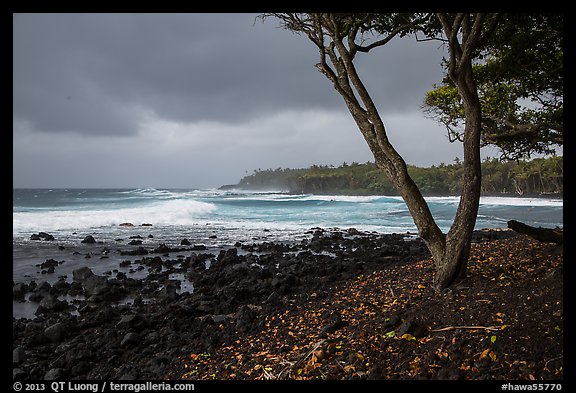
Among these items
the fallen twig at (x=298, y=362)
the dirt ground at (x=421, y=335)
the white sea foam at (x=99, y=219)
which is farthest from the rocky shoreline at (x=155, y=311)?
the white sea foam at (x=99, y=219)

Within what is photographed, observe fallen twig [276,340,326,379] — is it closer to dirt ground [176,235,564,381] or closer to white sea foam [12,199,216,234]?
dirt ground [176,235,564,381]

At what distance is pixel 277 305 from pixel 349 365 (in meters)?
3.33

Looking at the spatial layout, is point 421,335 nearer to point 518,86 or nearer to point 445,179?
point 518,86

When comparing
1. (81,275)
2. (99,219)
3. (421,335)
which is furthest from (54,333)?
(99,219)

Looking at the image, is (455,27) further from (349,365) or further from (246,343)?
(246,343)

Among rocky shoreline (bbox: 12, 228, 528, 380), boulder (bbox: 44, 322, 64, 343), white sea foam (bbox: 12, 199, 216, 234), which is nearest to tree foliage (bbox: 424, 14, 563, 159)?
rocky shoreline (bbox: 12, 228, 528, 380)

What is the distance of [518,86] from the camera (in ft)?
27.1

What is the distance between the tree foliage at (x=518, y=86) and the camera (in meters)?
7.11

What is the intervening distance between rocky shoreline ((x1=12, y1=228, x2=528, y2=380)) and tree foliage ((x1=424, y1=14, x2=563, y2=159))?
3.84 meters

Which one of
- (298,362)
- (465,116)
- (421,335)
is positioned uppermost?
(465,116)

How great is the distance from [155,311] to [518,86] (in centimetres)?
911

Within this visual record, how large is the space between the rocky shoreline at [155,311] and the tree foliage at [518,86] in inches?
151

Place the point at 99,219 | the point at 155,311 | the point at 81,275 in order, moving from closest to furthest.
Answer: the point at 155,311
the point at 81,275
the point at 99,219

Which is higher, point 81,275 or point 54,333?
point 81,275
